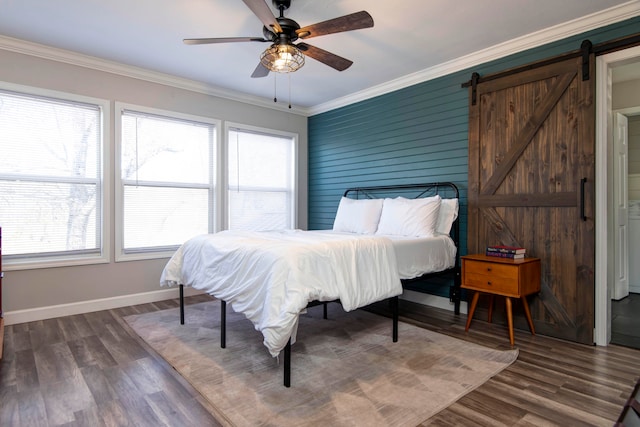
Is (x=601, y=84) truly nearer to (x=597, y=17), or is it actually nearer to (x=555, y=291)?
(x=597, y=17)

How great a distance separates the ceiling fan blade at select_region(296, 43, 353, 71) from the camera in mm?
2721

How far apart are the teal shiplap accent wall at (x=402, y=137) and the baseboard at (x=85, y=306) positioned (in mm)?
2511

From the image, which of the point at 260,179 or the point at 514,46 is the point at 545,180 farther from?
the point at 260,179

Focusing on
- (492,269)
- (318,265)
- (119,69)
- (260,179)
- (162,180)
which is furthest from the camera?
(260,179)

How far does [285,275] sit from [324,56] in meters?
1.82

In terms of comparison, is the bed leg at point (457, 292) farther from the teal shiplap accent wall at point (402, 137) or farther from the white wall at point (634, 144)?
the white wall at point (634, 144)

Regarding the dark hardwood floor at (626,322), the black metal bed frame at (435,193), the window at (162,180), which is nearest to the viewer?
the dark hardwood floor at (626,322)

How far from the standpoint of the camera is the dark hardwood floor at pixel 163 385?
6.14 ft

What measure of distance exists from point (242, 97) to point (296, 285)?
3672mm

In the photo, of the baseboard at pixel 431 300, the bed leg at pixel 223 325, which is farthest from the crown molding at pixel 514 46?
the bed leg at pixel 223 325

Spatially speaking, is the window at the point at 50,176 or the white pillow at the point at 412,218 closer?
the window at the point at 50,176

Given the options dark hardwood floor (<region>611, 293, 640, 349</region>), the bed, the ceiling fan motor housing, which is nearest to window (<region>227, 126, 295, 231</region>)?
the bed

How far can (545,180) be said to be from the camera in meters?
3.16

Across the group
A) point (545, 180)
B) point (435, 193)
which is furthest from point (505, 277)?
point (435, 193)
